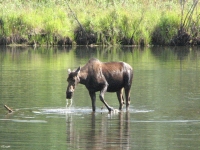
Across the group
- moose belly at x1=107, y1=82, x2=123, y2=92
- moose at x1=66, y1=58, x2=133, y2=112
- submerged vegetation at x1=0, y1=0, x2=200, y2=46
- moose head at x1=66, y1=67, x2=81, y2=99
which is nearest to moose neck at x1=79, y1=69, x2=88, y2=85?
moose at x1=66, y1=58, x2=133, y2=112

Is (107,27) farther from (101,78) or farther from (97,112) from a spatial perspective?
(97,112)

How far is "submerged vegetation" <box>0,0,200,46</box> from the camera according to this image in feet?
148

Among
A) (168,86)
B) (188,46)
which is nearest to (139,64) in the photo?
(168,86)

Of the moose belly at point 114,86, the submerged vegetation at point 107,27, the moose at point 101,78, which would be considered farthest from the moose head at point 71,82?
the submerged vegetation at point 107,27

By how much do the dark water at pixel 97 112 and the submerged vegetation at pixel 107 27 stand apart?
42.2ft

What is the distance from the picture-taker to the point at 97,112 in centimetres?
1786

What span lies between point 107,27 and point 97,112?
1106 inches

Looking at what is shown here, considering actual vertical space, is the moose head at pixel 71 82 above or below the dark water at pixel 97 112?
above

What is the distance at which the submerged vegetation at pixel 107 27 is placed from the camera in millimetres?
45219

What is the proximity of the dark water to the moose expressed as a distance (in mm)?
506

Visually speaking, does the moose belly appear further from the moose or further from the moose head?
the moose head

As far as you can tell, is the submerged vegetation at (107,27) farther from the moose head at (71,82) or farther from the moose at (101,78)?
the moose head at (71,82)

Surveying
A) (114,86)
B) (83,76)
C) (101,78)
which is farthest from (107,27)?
(83,76)

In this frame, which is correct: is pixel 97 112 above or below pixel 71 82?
below
